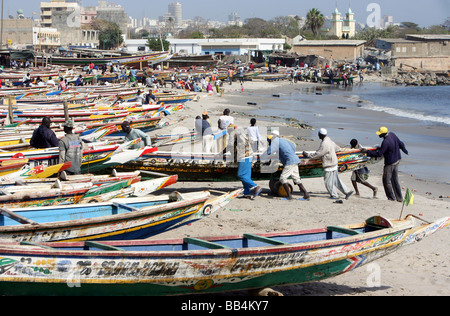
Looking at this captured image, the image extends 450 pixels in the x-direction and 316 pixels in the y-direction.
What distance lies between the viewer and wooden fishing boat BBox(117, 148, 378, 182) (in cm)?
1203

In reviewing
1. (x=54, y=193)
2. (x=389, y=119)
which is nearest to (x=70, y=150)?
(x=54, y=193)

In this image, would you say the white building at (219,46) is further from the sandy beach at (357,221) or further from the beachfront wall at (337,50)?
the sandy beach at (357,221)

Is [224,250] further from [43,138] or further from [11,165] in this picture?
[43,138]

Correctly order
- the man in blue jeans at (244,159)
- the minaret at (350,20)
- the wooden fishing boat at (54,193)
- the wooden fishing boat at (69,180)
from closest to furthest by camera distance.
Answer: the wooden fishing boat at (54,193)
the wooden fishing boat at (69,180)
the man in blue jeans at (244,159)
the minaret at (350,20)

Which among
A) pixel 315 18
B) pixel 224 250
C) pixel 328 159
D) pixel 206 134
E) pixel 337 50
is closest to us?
pixel 224 250

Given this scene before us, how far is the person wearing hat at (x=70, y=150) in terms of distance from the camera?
35.6 feet

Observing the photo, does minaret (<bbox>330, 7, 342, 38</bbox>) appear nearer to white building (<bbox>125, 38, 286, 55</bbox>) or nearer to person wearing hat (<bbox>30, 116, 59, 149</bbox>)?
white building (<bbox>125, 38, 286, 55</bbox>)

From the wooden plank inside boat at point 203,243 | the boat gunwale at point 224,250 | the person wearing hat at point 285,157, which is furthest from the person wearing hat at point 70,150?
the wooden plank inside boat at point 203,243

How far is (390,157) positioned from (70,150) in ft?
21.4

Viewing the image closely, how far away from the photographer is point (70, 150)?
1091 cm

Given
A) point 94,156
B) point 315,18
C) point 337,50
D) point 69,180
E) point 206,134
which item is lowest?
point 69,180

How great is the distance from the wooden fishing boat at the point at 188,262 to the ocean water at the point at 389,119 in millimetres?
8945

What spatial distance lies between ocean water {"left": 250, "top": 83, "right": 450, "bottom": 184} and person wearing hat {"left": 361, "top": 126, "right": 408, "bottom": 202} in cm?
378
